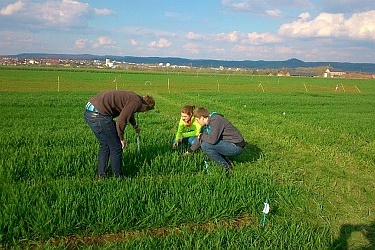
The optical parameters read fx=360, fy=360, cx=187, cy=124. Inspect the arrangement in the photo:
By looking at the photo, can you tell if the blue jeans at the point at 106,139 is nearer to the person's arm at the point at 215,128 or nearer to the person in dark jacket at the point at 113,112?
the person in dark jacket at the point at 113,112

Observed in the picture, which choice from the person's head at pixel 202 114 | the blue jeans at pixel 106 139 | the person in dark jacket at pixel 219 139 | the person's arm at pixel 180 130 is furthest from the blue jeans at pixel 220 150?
the blue jeans at pixel 106 139

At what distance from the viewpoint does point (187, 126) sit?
749cm

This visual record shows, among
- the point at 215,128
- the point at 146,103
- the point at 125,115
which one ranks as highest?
the point at 146,103

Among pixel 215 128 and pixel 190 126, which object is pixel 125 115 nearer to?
pixel 215 128

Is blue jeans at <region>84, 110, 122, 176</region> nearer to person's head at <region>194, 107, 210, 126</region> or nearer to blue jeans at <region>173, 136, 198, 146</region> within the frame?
person's head at <region>194, 107, 210, 126</region>

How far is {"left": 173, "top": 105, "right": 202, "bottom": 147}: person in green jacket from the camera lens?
7031 mm

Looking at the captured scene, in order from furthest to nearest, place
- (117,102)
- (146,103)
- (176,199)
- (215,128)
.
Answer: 1. (215,128)
2. (146,103)
3. (117,102)
4. (176,199)

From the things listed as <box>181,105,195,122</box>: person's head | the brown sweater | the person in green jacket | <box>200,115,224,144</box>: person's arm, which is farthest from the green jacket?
the brown sweater

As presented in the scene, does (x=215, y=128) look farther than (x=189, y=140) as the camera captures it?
No

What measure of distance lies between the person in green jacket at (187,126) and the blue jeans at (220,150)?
0.59 meters

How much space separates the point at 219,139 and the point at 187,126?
2.90 feet

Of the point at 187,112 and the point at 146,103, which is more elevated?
the point at 146,103

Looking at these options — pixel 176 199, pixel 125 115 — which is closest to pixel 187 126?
pixel 125 115

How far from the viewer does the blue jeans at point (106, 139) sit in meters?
5.55
